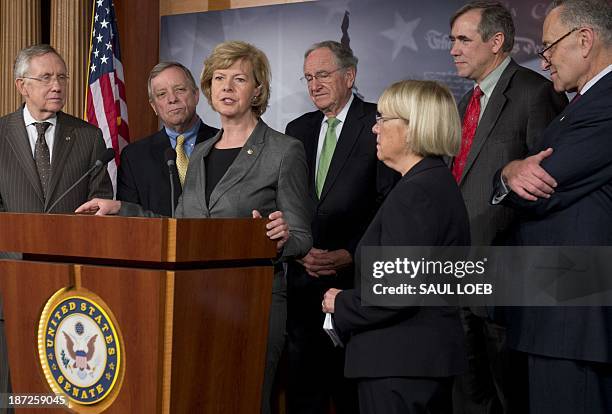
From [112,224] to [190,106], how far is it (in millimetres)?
2249

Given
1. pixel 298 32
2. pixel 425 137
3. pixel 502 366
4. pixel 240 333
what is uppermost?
pixel 298 32

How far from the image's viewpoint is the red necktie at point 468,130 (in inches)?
148

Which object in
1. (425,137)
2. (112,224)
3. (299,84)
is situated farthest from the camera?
(299,84)

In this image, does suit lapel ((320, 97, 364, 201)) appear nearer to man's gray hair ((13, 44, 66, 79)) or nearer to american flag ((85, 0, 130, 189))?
man's gray hair ((13, 44, 66, 79))

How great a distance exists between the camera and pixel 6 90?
622cm

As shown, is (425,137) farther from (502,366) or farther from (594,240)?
(502,366)

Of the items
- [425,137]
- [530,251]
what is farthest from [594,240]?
[425,137]

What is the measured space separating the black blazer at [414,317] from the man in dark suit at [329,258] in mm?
1435

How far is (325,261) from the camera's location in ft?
13.2

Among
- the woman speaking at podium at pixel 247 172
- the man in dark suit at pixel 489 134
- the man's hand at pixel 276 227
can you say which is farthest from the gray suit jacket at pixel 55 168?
the man in dark suit at pixel 489 134

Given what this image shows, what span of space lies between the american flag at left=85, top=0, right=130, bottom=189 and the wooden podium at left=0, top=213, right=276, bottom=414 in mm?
3026

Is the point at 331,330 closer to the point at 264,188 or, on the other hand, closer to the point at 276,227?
the point at 276,227

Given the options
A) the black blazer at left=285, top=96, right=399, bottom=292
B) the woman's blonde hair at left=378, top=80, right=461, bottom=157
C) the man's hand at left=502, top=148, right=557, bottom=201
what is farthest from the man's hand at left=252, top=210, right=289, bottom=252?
the black blazer at left=285, top=96, right=399, bottom=292

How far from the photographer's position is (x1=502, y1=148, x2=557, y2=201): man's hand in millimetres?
2850
